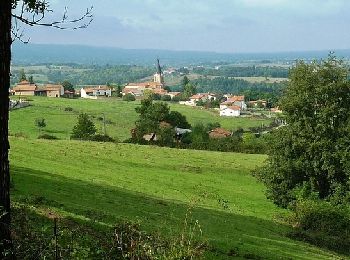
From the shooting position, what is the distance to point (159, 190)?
35.5 metres

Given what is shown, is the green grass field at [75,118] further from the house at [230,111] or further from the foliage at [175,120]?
the foliage at [175,120]

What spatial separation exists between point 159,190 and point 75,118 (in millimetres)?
74515

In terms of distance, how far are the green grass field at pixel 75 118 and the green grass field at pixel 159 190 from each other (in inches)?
1158

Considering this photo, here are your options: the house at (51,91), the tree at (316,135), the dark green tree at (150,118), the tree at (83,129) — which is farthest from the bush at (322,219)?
the house at (51,91)

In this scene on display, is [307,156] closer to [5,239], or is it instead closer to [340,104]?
[340,104]

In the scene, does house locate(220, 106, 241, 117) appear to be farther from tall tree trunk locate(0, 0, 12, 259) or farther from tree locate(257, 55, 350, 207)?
tall tree trunk locate(0, 0, 12, 259)

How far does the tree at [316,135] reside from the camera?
3625 centimetres

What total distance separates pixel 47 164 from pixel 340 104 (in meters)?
22.4

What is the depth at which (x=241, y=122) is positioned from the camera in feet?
461

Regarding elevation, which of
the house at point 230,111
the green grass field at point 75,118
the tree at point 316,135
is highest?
the tree at point 316,135

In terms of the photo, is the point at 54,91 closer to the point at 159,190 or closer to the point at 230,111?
the point at 230,111

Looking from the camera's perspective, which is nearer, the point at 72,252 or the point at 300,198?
the point at 72,252

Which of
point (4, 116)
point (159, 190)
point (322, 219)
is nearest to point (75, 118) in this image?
point (159, 190)

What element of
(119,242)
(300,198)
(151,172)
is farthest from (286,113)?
(119,242)
